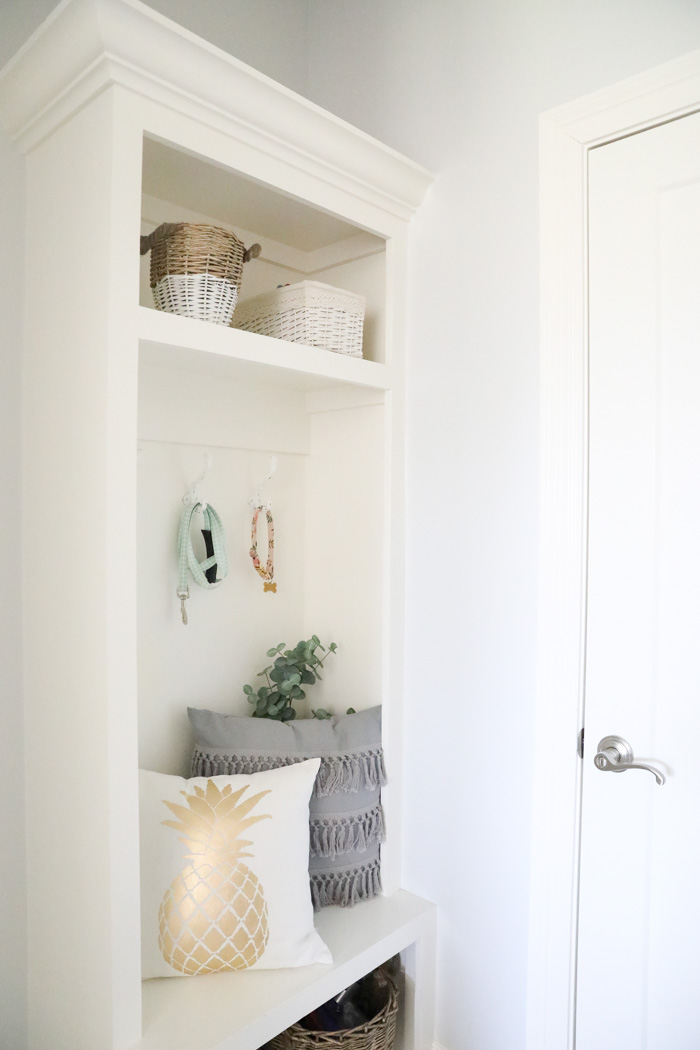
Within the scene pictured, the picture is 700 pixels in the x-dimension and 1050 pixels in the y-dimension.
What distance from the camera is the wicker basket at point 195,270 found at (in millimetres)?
1301

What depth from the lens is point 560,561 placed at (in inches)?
53.6

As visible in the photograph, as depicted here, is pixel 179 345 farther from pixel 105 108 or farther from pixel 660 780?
pixel 660 780

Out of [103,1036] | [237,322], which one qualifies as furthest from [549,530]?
[103,1036]

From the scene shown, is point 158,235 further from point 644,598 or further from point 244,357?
point 644,598

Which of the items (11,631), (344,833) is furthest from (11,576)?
(344,833)

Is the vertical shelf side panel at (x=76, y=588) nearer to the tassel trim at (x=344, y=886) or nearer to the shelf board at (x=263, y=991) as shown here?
the shelf board at (x=263, y=991)

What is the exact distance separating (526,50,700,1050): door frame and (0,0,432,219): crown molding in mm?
370

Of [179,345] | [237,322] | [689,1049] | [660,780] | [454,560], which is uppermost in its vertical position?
[237,322]

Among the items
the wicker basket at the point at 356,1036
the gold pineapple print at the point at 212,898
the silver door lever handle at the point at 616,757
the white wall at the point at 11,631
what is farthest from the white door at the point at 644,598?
the white wall at the point at 11,631

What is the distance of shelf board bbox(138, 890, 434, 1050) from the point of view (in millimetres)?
1202

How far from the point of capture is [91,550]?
118 cm

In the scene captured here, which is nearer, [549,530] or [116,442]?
[116,442]

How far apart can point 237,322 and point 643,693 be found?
3.88 feet

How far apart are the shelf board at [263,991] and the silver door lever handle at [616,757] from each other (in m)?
0.57
